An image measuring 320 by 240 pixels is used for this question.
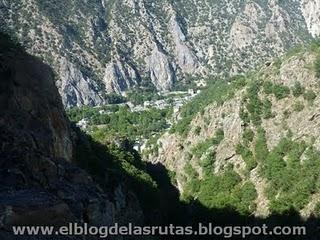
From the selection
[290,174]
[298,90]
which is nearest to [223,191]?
[290,174]

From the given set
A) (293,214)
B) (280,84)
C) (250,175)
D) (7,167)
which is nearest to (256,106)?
(280,84)

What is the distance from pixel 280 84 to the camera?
326 ft

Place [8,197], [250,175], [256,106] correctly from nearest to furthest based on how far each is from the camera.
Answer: [8,197] < [250,175] < [256,106]

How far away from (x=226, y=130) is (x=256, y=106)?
7320 millimetres

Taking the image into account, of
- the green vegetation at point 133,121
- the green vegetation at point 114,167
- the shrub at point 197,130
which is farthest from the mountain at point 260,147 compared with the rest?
the green vegetation at point 133,121

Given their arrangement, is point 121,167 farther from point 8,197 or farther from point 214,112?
point 8,197

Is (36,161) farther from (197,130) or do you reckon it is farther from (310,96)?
(197,130)

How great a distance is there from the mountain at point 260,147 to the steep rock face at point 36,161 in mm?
40108

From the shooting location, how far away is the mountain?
81.1m

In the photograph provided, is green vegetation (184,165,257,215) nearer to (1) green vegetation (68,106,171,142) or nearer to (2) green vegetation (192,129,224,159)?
(2) green vegetation (192,129,224,159)

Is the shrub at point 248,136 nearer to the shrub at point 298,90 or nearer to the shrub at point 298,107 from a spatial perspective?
the shrub at point 298,107

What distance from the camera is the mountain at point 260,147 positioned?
81.1m

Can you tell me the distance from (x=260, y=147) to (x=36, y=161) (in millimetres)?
66053

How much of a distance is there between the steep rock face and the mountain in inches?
1579
